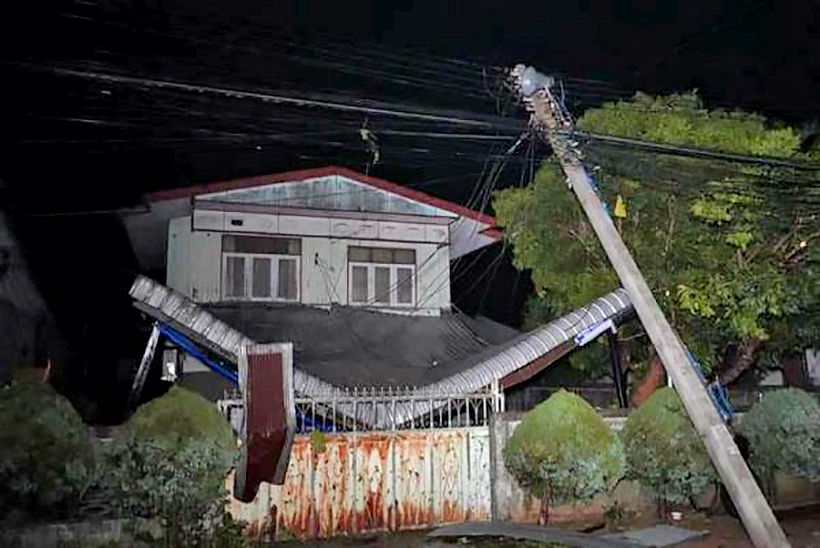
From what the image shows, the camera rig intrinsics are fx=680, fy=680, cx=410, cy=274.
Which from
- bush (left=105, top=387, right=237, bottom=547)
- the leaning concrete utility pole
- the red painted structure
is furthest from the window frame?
the leaning concrete utility pole

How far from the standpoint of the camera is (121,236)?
53.4ft

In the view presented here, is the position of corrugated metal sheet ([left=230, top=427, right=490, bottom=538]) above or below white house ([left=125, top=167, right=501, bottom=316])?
below

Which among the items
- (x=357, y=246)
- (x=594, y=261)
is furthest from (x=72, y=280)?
(x=594, y=261)

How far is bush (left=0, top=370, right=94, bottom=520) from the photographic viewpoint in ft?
22.2

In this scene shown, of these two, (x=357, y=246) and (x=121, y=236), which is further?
(x=121, y=236)

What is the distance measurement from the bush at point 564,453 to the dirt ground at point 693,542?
1.04m

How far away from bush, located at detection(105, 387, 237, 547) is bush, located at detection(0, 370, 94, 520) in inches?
16.1

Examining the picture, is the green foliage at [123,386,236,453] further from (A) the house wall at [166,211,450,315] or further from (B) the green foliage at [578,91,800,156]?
(B) the green foliage at [578,91,800,156]

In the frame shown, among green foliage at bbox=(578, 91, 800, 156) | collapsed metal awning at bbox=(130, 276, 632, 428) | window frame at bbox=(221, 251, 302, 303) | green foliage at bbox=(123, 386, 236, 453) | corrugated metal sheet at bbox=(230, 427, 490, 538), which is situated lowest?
corrugated metal sheet at bbox=(230, 427, 490, 538)

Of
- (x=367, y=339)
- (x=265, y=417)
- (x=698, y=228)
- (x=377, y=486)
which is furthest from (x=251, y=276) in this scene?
(x=698, y=228)

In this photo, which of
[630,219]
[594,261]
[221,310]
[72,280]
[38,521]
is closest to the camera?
[38,521]

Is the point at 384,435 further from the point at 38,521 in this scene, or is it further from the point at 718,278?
the point at 718,278

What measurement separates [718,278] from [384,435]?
5.82 meters

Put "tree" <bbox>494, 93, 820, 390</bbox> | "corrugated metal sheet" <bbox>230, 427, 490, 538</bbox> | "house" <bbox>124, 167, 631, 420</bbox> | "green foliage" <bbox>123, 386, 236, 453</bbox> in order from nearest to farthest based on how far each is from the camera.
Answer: "green foliage" <bbox>123, 386, 236, 453</bbox> → "corrugated metal sheet" <bbox>230, 427, 490, 538</bbox> → "tree" <bbox>494, 93, 820, 390</bbox> → "house" <bbox>124, 167, 631, 420</bbox>
